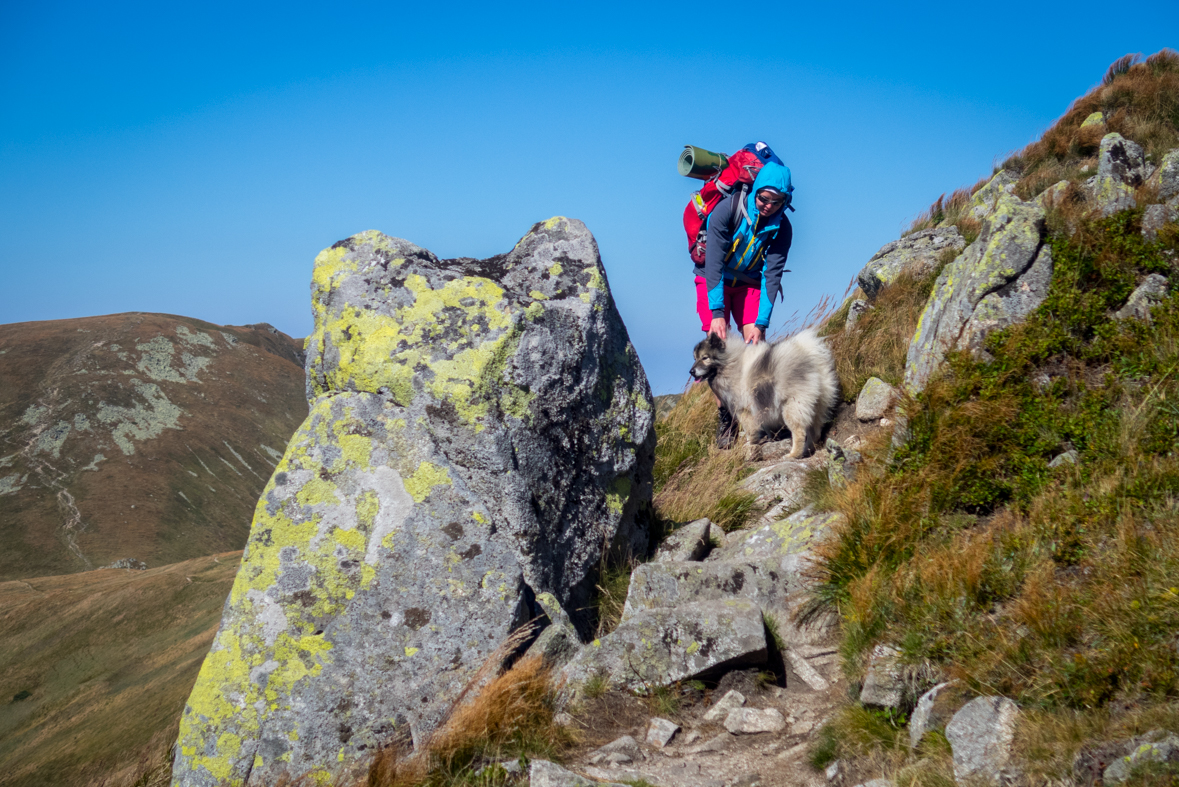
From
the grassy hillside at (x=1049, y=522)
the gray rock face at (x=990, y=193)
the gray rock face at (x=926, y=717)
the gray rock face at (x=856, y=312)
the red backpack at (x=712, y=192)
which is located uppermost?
the red backpack at (x=712, y=192)

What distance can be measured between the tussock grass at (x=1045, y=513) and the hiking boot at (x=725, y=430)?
3.33m

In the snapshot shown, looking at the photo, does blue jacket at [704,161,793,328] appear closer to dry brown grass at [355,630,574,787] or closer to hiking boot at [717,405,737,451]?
hiking boot at [717,405,737,451]

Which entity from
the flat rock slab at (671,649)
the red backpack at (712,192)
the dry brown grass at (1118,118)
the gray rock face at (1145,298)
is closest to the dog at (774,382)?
the red backpack at (712,192)

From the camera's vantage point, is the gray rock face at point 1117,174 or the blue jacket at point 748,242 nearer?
the gray rock face at point 1117,174

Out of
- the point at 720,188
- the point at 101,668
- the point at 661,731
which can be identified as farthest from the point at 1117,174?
the point at 101,668

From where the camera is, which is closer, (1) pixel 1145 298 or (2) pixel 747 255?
(1) pixel 1145 298

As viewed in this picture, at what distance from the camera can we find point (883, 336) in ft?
29.1

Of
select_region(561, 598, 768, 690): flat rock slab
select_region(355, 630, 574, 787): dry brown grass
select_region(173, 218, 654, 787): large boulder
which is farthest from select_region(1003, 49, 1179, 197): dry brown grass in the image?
select_region(355, 630, 574, 787): dry brown grass

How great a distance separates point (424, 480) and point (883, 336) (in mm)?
7021

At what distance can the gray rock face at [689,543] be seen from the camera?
5.54 metres

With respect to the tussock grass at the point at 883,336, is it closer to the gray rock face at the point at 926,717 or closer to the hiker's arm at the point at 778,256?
the hiker's arm at the point at 778,256

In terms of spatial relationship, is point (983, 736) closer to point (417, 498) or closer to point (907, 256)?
point (417, 498)

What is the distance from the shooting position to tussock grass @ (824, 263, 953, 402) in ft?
27.3

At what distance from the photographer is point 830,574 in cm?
427
